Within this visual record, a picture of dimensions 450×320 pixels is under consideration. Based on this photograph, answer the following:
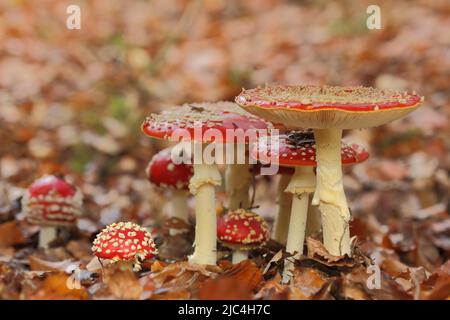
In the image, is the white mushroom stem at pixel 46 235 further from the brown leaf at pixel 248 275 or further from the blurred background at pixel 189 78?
the brown leaf at pixel 248 275

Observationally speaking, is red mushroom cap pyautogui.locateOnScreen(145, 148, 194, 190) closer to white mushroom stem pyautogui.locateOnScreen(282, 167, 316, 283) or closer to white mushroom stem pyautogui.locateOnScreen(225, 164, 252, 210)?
white mushroom stem pyautogui.locateOnScreen(225, 164, 252, 210)

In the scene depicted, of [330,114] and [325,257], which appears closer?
[330,114]

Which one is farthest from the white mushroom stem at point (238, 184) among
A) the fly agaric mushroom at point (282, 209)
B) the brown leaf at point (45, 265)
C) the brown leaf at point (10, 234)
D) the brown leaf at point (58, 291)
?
the brown leaf at point (10, 234)

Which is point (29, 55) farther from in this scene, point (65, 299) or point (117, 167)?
point (65, 299)

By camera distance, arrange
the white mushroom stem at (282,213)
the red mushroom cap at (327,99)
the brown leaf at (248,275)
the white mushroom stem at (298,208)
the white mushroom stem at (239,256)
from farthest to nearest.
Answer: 1. the white mushroom stem at (282,213)
2. the white mushroom stem at (239,256)
3. the white mushroom stem at (298,208)
4. the brown leaf at (248,275)
5. the red mushroom cap at (327,99)

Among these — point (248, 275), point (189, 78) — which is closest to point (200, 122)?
point (248, 275)

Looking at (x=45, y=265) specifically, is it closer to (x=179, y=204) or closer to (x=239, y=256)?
(x=179, y=204)

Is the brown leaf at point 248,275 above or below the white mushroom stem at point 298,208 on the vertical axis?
below
